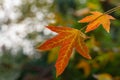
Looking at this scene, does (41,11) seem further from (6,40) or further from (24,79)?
(24,79)

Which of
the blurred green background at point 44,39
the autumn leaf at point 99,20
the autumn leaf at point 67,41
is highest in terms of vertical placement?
the autumn leaf at point 99,20

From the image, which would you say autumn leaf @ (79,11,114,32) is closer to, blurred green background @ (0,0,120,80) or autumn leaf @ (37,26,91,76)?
autumn leaf @ (37,26,91,76)

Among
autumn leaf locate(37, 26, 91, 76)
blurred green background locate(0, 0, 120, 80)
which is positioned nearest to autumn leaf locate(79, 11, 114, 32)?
autumn leaf locate(37, 26, 91, 76)

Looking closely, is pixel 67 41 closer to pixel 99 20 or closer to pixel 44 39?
pixel 99 20

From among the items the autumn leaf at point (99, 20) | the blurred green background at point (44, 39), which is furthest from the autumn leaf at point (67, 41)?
the blurred green background at point (44, 39)

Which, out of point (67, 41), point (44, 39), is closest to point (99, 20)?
point (67, 41)

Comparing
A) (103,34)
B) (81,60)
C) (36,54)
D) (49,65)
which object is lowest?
(36,54)

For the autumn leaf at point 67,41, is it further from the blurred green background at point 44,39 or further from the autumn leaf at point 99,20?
the blurred green background at point 44,39

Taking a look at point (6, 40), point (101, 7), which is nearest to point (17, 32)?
point (6, 40)
